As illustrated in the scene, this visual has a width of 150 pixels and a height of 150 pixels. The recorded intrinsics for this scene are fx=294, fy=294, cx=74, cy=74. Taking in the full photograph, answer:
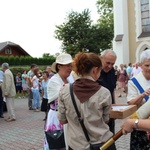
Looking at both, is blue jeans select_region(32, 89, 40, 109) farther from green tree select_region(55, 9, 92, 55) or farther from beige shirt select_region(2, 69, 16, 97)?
green tree select_region(55, 9, 92, 55)

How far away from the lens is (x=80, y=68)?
9.37 ft

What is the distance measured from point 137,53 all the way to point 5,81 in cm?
1998

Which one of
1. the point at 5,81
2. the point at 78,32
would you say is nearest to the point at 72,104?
the point at 5,81

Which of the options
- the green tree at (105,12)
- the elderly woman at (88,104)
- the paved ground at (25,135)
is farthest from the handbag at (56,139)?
the green tree at (105,12)

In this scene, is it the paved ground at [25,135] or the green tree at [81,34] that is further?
the green tree at [81,34]

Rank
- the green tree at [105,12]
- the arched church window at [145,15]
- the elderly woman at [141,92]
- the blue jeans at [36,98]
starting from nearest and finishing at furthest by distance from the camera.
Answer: the elderly woman at [141,92] < the blue jeans at [36,98] < the arched church window at [145,15] < the green tree at [105,12]

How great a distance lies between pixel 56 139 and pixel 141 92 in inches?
50.0

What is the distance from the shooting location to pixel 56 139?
386cm

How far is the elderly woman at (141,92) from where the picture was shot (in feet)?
10.8

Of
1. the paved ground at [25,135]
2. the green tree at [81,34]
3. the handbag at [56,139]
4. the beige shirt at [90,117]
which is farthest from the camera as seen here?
the green tree at [81,34]

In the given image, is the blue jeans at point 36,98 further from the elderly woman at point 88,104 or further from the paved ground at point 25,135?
the elderly woman at point 88,104

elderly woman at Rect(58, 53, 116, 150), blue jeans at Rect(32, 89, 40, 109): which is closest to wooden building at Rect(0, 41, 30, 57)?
blue jeans at Rect(32, 89, 40, 109)

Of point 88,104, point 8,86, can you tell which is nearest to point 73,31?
point 8,86

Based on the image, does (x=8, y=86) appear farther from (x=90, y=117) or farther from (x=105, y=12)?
(x=105, y=12)
